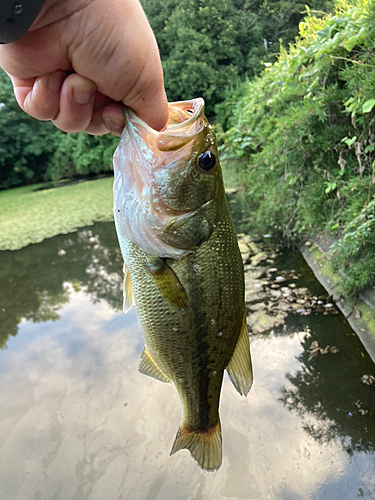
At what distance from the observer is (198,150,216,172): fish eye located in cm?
120

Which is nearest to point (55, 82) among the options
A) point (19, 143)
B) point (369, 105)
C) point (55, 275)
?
point (369, 105)

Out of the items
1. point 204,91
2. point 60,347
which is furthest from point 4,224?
point 204,91

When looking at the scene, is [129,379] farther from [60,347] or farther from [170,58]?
[170,58]

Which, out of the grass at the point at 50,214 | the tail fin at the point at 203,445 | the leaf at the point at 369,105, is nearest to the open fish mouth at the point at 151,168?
the tail fin at the point at 203,445

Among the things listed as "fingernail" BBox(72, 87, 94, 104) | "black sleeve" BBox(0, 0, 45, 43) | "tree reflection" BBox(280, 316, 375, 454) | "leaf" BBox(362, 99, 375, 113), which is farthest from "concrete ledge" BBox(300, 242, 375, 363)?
"black sleeve" BBox(0, 0, 45, 43)

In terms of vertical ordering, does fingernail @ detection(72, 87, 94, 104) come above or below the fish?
above

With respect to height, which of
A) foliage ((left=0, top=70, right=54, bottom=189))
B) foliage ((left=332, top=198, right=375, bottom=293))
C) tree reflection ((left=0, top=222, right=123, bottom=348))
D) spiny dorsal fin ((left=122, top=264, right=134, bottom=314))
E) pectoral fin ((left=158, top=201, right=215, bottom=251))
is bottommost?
foliage ((left=0, top=70, right=54, bottom=189))

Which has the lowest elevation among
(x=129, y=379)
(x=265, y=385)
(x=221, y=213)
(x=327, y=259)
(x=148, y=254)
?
(x=129, y=379)

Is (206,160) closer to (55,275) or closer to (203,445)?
(203,445)

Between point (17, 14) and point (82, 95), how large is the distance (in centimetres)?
29

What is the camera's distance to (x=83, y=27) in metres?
0.89

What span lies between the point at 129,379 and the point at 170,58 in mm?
21107

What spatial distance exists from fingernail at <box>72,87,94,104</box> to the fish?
0.13m

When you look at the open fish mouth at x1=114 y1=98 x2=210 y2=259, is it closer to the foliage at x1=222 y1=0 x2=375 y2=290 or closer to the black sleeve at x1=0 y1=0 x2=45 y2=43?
the black sleeve at x1=0 y1=0 x2=45 y2=43
